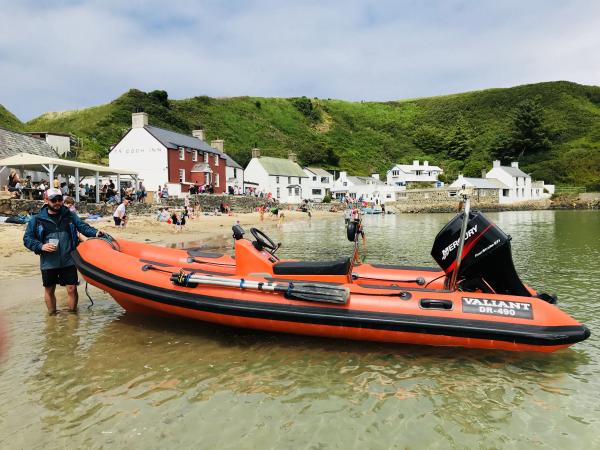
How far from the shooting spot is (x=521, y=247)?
18.2 m

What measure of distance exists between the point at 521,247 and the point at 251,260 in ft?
49.9

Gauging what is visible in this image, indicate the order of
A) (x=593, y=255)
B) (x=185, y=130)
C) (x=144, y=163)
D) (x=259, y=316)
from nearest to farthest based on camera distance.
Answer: (x=259, y=316), (x=593, y=255), (x=144, y=163), (x=185, y=130)

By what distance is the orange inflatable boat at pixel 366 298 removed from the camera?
5.66m

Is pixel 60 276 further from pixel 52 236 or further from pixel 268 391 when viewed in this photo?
pixel 268 391

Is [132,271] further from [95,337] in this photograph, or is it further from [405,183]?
[405,183]

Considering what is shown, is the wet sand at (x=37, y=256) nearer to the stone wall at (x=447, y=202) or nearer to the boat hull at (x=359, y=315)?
the boat hull at (x=359, y=315)

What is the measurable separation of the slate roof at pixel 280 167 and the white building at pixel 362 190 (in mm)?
8072

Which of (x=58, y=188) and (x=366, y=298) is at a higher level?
(x=58, y=188)

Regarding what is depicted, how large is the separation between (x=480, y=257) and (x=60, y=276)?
21.2 ft

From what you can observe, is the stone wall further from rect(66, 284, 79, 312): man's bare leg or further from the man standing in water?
the man standing in water

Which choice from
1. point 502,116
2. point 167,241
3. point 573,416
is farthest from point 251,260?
point 502,116

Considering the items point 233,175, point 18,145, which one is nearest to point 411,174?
point 233,175

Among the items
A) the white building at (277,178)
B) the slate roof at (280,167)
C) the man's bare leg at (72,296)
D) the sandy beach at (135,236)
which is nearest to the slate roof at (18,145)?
the sandy beach at (135,236)

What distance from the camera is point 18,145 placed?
28.1 meters
